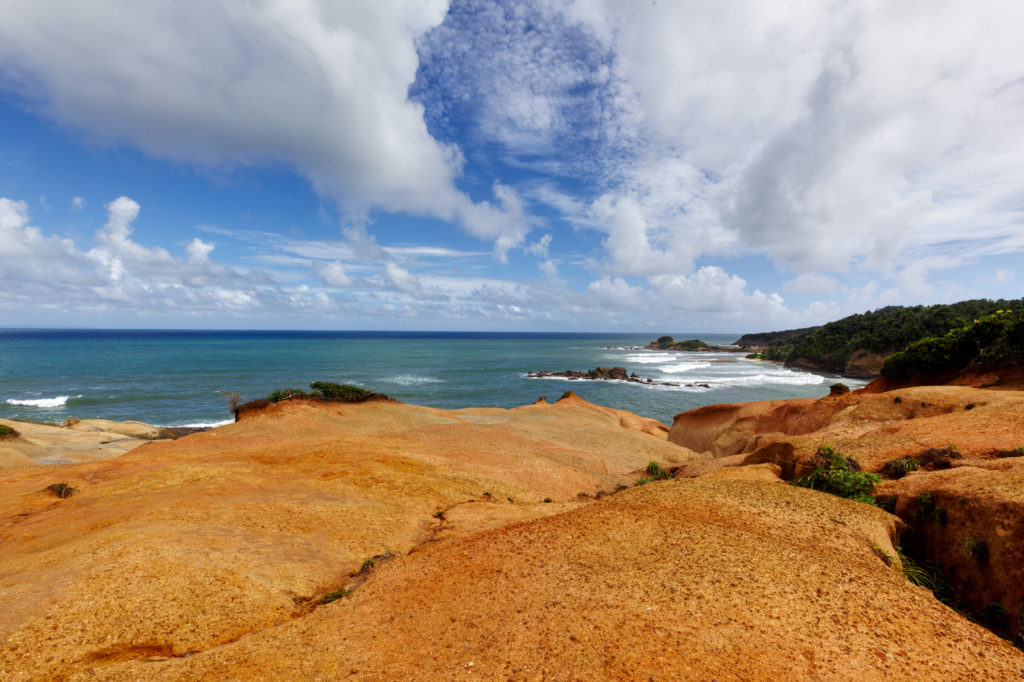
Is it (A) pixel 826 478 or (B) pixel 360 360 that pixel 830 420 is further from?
(B) pixel 360 360

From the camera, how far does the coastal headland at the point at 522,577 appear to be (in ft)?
16.4

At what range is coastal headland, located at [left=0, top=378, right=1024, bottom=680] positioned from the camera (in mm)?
5008

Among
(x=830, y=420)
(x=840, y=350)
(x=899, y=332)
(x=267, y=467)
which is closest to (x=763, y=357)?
(x=840, y=350)

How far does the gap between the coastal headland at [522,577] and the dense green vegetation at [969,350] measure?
1372 cm

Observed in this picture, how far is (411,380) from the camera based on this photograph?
64.7 m

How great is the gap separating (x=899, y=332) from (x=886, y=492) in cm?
Result: 6863

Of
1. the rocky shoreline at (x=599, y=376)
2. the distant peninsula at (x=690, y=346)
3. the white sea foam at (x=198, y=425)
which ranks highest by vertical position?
the distant peninsula at (x=690, y=346)

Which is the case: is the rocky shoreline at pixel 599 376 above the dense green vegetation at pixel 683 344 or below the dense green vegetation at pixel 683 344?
below

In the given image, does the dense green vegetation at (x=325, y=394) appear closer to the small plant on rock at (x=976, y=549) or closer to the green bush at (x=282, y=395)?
the green bush at (x=282, y=395)

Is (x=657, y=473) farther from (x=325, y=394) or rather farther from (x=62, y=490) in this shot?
(x=325, y=394)

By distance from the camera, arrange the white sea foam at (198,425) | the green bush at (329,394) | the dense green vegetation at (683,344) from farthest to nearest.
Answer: the dense green vegetation at (683,344) → the white sea foam at (198,425) → the green bush at (329,394)

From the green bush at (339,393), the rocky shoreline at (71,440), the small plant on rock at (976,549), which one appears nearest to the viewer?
the small plant on rock at (976,549)

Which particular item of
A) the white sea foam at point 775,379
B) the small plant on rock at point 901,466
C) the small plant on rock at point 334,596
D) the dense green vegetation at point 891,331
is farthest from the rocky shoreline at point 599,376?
the small plant on rock at point 334,596

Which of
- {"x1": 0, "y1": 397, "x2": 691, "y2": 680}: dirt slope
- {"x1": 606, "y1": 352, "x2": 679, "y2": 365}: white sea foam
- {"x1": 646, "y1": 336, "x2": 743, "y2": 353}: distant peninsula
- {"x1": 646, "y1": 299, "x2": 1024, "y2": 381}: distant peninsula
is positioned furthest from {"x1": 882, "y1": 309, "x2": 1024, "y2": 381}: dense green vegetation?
{"x1": 646, "y1": 336, "x2": 743, "y2": 353}: distant peninsula
